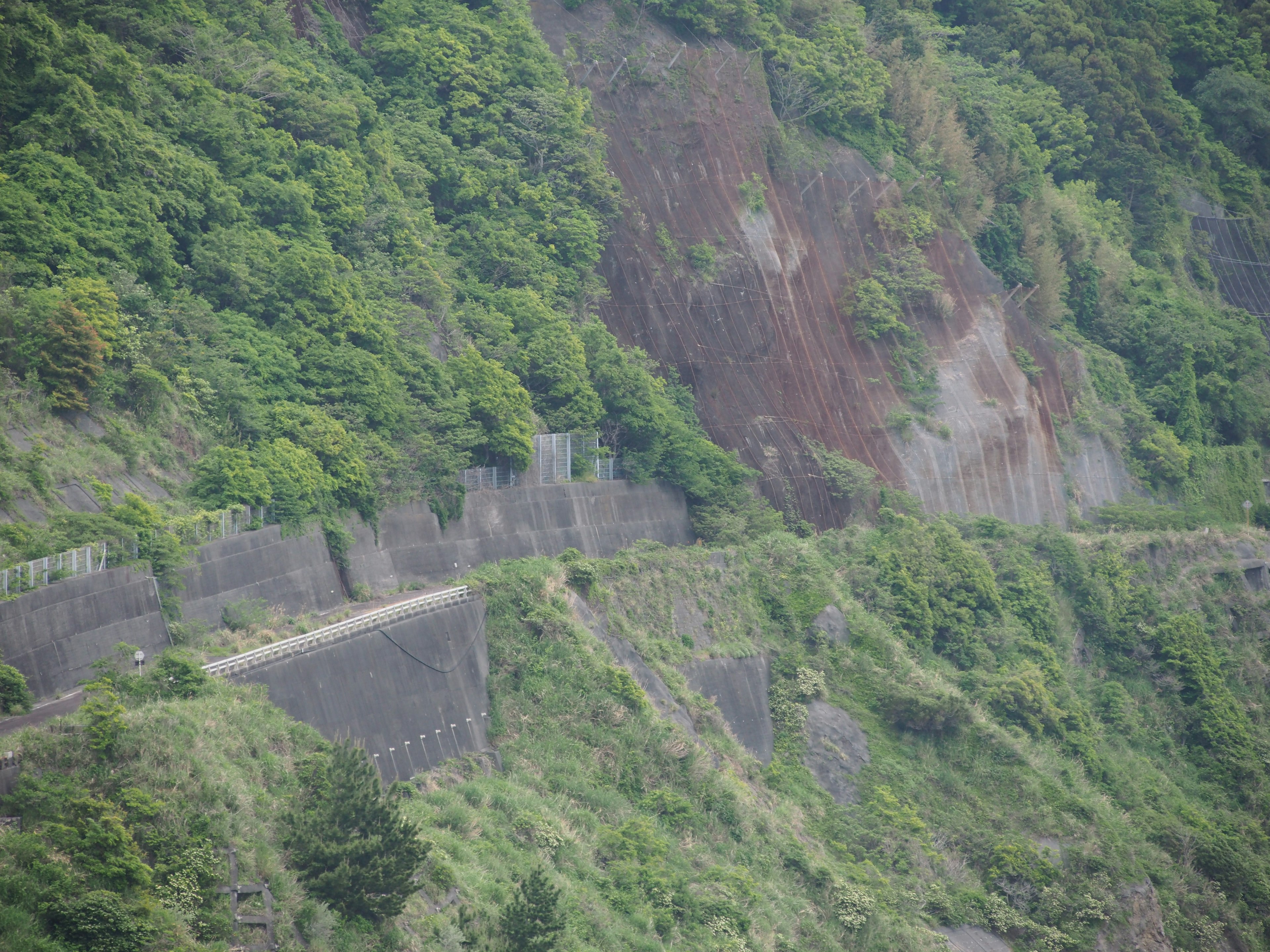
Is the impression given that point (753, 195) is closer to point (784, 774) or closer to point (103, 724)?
point (784, 774)

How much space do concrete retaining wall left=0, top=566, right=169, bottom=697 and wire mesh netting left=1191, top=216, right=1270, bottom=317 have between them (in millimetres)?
59942

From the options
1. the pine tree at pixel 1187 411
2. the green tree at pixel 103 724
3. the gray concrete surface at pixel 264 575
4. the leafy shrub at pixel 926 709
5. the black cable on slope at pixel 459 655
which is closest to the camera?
the green tree at pixel 103 724

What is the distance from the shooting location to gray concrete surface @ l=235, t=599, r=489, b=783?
80.2 ft

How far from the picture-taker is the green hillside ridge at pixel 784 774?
18.6 metres

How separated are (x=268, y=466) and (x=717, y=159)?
88.3ft

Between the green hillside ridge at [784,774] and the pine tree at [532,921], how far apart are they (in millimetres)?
605

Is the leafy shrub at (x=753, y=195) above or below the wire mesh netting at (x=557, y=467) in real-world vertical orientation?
above

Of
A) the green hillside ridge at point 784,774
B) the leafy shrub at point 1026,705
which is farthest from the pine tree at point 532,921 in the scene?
the leafy shrub at point 1026,705

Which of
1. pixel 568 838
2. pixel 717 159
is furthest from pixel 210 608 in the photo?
pixel 717 159

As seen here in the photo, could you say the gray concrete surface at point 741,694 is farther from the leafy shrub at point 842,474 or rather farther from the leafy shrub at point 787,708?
the leafy shrub at point 842,474

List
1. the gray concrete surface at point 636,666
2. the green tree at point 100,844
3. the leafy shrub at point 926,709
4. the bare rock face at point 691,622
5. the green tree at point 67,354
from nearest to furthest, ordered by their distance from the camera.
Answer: the green tree at point 100,844, the green tree at point 67,354, the gray concrete surface at point 636,666, the bare rock face at point 691,622, the leafy shrub at point 926,709

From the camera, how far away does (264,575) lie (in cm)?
2791

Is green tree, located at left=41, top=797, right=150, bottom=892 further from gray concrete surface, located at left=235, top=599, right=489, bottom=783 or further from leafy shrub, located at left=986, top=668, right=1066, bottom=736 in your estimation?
leafy shrub, located at left=986, top=668, right=1066, bottom=736

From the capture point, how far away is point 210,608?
85.8ft
